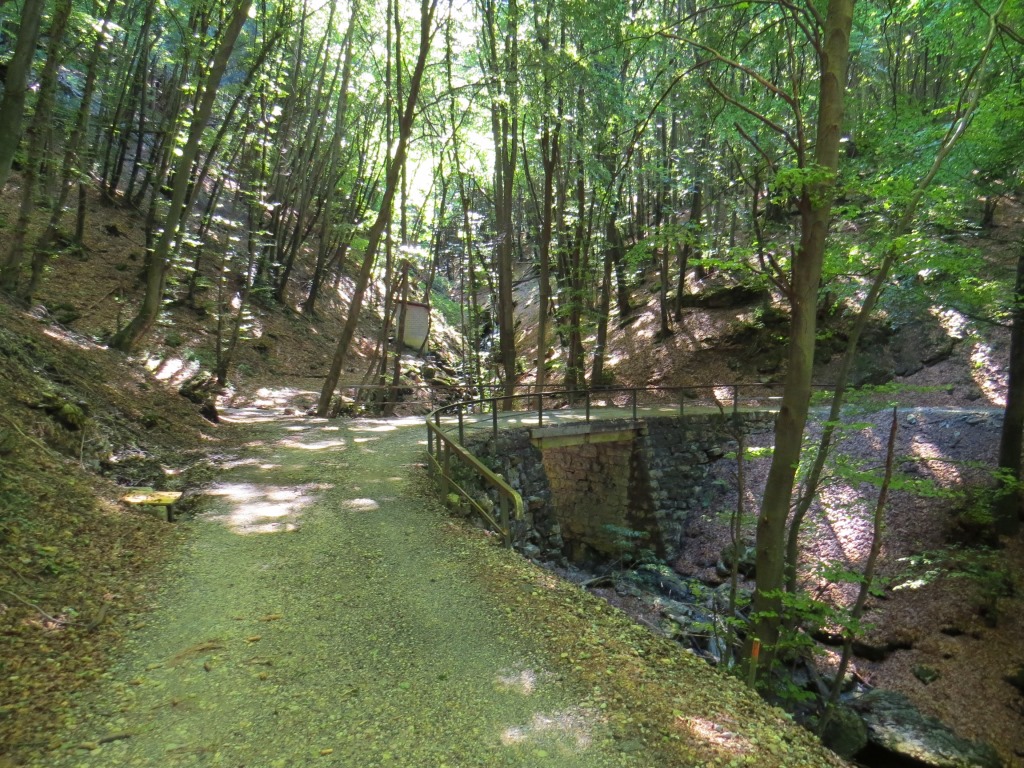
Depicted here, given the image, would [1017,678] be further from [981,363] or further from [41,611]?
[41,611]

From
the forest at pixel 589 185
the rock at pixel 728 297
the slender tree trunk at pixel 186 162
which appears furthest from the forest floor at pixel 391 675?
the rock at pixel 728 297

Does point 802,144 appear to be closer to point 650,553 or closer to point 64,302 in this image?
point 650,553

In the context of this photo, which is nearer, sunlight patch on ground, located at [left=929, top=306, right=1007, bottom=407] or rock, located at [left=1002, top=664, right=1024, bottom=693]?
rock, located at [left=1002, top=664, right=1024, bottom=693]

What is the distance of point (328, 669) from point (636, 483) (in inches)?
398

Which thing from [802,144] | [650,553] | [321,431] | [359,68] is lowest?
[650,553]

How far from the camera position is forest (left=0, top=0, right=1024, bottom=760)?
607cm

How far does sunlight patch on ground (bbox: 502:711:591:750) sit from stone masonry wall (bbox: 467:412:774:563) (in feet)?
28.8

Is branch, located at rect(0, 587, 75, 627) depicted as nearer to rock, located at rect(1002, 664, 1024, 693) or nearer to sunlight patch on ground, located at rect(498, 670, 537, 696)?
sunlight patch on ground, located at rect(498, 670, 537, 696)

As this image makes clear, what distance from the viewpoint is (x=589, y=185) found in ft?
57.3

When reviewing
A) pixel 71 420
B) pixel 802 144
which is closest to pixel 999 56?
pixel 802 144

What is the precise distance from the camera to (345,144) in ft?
77.2

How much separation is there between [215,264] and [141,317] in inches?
478

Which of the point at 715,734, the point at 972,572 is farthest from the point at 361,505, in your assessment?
the point at 972,572

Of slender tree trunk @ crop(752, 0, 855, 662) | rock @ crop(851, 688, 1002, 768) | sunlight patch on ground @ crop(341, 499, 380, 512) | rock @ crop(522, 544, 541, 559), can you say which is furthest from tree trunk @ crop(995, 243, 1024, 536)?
sunlight patch on ground @ crop(341, 499, 380, 512)
